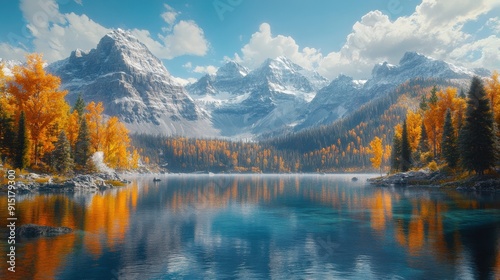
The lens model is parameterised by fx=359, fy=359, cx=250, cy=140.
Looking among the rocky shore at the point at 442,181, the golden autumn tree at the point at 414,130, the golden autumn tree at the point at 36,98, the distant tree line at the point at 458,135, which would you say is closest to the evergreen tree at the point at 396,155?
the distant tree line at the point at 458,135

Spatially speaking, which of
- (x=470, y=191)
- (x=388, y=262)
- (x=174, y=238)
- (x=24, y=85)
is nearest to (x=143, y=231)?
(x=174, y=238)

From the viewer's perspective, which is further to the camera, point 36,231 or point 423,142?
point 423,142

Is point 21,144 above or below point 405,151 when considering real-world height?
below

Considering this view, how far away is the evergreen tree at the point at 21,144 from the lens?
237 ft

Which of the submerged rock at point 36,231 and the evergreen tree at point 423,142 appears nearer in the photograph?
the submerged rock at point 36,231

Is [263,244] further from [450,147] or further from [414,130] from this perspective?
[414,130]

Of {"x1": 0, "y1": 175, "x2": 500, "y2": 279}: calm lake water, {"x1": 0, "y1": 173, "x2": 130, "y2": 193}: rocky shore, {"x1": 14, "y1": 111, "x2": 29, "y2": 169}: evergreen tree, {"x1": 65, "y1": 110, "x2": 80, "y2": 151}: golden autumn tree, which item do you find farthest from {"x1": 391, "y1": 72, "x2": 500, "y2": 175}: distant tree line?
{"x1": 65, "y1": 110, "x2": 80, "y2": 151}: golden autumn tree

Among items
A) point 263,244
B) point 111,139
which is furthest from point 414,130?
point 263,244

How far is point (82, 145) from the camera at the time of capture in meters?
95.7

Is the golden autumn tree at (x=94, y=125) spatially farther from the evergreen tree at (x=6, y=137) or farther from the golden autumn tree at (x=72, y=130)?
the evergreen tree at (x=6, y=137)

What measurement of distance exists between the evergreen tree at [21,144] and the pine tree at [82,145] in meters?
22.2

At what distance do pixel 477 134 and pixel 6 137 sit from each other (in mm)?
96174

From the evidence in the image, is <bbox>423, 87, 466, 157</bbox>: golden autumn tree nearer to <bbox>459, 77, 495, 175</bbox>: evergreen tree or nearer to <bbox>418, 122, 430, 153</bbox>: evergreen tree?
<bbox>418, 122, 430, 153</bbox>: evergreen tree

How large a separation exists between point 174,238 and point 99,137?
278 feet
